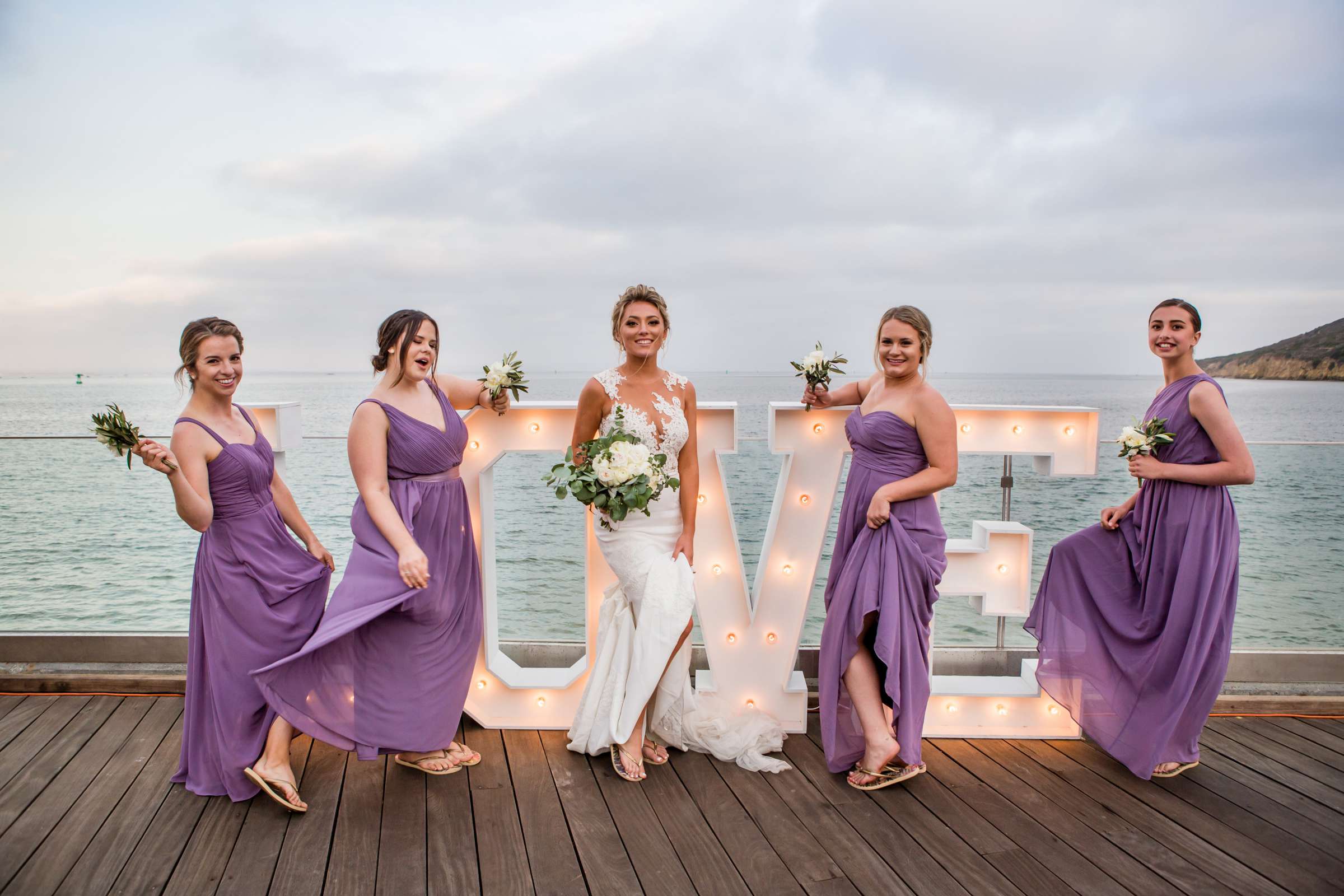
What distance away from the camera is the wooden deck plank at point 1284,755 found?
10.1 feet

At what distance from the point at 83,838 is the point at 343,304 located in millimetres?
60671

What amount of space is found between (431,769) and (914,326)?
2860mm

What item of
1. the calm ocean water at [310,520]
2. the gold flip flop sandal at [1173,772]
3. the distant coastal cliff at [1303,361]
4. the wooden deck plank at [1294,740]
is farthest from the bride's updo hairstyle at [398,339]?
the distant coastal cliff at [1303,361]

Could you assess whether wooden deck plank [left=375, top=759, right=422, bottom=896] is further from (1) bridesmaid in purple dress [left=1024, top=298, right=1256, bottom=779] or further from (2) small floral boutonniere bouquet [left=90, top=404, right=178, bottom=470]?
(1) bridesmaid in purple dress [left=1024, top=298, right=1256, bottom=779]

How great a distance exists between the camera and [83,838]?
2561 mm

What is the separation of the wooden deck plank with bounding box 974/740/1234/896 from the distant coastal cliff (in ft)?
13.7

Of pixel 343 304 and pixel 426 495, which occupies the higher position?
pixel 343 304

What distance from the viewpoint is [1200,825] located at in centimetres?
274

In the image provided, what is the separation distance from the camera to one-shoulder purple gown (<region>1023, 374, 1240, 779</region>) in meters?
3.00

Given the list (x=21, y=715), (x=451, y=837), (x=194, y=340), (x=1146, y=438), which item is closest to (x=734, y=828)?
(x=451, y=837)

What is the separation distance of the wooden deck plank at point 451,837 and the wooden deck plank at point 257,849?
0.52 meters

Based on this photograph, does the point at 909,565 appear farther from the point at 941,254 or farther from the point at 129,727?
the point at 941,254

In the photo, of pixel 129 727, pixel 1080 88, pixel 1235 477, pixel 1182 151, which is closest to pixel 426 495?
pixel 129 727

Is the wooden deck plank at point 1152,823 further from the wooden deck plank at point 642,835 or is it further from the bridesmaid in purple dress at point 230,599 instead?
the bridesmaid in purple dress at point 230,599
